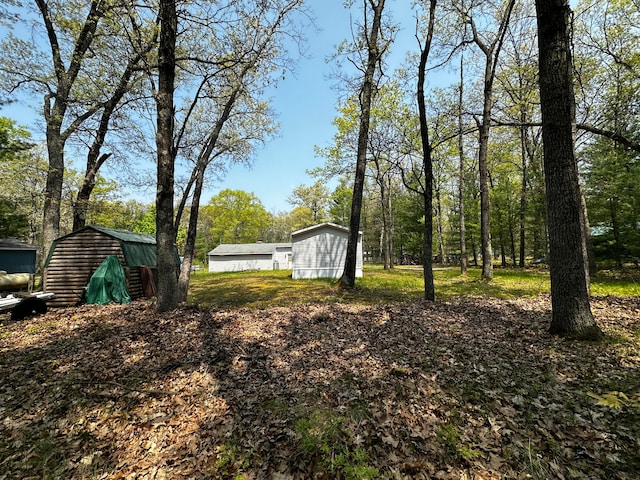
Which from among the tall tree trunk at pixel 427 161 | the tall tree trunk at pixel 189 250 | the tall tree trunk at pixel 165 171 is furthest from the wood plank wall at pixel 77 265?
the tall tree trunk at pixel 427 161

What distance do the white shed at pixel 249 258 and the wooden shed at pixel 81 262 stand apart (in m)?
22.9

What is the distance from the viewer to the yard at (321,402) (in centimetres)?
231

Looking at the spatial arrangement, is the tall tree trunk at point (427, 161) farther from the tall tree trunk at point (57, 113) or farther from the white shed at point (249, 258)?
the white shed at point (249, 258)

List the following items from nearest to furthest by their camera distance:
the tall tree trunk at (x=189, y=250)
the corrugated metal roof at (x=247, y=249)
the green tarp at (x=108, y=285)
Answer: the tall tree trunk at (x=189, y=250) → the green tarp at (x=108, y=285) → the corrugated metal roof at (x=247, y=249)

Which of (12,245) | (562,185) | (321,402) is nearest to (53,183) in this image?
(321,402)

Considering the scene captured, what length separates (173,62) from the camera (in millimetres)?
6742

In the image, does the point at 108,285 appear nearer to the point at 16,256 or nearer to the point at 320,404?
the point at 320,404

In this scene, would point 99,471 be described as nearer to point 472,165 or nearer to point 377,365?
point 377,365

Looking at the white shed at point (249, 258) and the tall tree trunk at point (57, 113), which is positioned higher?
the tall tree trunk at point (57, 113)

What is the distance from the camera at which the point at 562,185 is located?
14.2ft

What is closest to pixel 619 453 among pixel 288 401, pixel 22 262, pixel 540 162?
pixel 288 401

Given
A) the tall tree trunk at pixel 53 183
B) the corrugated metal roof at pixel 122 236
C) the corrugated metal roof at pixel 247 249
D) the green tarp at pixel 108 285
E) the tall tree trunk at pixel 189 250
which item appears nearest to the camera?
the tall tree trunk at pixel 189 250

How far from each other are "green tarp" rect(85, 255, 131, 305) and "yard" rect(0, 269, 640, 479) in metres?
3.45

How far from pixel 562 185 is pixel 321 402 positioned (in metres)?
4.95
